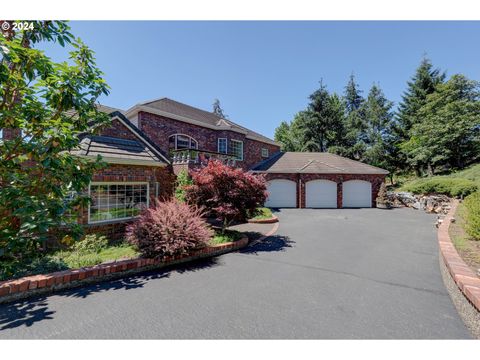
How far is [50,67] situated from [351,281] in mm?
7928

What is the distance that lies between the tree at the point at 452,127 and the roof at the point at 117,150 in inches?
1260

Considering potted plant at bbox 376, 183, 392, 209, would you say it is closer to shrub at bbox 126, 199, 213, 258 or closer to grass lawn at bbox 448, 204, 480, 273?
grass lawn at bbox 448, 204, 480, 273

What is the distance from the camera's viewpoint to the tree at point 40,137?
425 centimetres

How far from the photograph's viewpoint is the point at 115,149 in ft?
27.3

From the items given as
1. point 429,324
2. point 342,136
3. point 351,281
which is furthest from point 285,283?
point 342,136

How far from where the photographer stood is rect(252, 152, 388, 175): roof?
1830 cm

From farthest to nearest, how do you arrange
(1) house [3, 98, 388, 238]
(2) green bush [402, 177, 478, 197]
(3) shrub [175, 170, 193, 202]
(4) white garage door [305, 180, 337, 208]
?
1. (4) white garage door [305, 180, 337, 208]
2. (2) green bush [402, 177, 478, 197]
3. (3) shrub [175, 170, 193, 202]
4. (1) house [3, 98, 388, 238]

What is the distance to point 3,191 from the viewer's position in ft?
13.4

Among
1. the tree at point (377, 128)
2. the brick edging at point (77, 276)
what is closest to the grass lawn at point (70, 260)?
the brick edging at point (77, 276)

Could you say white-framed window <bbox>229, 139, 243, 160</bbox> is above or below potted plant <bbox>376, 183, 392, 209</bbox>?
above

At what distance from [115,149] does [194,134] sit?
8089 mm

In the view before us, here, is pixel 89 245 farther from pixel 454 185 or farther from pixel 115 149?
pixel 454 185

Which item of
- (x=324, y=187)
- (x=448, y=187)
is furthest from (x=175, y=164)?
(x=448, y=187)

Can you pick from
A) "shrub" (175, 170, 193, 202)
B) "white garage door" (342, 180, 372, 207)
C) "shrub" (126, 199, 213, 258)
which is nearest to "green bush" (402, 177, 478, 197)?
"white garage door" (342, 180, 372, 207)
